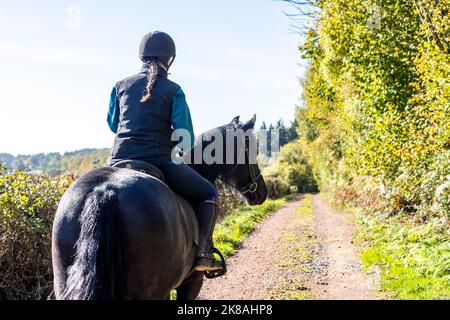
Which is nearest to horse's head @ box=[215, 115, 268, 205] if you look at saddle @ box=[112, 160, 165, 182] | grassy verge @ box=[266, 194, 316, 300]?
saddle @ box=[112, 160, 165, 182]

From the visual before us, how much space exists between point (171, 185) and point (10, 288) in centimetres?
392

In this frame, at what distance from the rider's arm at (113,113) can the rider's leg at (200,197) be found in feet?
2.83

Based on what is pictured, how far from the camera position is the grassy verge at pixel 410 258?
7156mm

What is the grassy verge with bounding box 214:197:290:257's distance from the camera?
1225cm

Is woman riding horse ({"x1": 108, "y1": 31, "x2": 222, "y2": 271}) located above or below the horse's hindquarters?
above

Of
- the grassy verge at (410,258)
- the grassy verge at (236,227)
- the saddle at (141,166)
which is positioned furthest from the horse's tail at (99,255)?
the grassy verge at (236,227)

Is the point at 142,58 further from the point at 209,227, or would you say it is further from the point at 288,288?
the point at 288,288

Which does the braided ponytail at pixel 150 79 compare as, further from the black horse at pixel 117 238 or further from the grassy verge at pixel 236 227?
the grassy verge at pixel 236 227

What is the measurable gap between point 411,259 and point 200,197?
6.20 meters

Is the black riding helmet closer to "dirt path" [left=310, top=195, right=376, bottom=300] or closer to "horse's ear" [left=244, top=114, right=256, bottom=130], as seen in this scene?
"horse's ear" [left=244, top=114, right=256, bottom=130]

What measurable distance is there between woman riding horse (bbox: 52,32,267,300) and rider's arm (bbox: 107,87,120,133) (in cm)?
1

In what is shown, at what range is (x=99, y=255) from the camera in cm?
287

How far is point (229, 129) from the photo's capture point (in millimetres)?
5496

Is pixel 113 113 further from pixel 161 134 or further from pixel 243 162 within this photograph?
pixel 243 162
